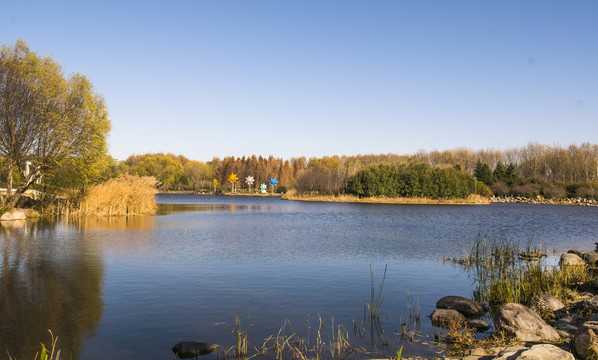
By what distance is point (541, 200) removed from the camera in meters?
65.2

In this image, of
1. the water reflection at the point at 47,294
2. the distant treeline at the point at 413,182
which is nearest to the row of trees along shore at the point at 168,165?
the distant treeline at the point at 413,182

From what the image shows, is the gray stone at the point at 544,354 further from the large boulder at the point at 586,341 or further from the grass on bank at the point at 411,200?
the grass on bank at the point at 411,200

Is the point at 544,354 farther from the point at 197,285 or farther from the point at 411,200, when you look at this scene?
the point at 411,200

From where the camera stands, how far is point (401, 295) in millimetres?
10672

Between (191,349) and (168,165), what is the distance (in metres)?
116

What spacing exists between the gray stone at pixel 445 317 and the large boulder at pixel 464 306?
1.88 ft

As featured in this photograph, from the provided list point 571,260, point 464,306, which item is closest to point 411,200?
point 571,260

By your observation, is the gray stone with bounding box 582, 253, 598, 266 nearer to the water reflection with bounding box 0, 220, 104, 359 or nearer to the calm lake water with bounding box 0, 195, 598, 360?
the calm lake water with bounding box 0, 195, 598, 360

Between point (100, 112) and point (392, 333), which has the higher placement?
point (100, 112)

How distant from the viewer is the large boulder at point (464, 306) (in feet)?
29.8

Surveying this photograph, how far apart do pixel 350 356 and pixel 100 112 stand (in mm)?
27740

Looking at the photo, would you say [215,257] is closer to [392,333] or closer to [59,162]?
[392,333]

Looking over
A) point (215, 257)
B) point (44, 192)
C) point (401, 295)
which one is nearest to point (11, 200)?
point (44, 192)

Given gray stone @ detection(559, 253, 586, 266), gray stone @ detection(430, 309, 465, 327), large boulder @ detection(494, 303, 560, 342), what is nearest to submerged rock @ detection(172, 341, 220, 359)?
gray stone @ detection(430, 309, 465, 327)
